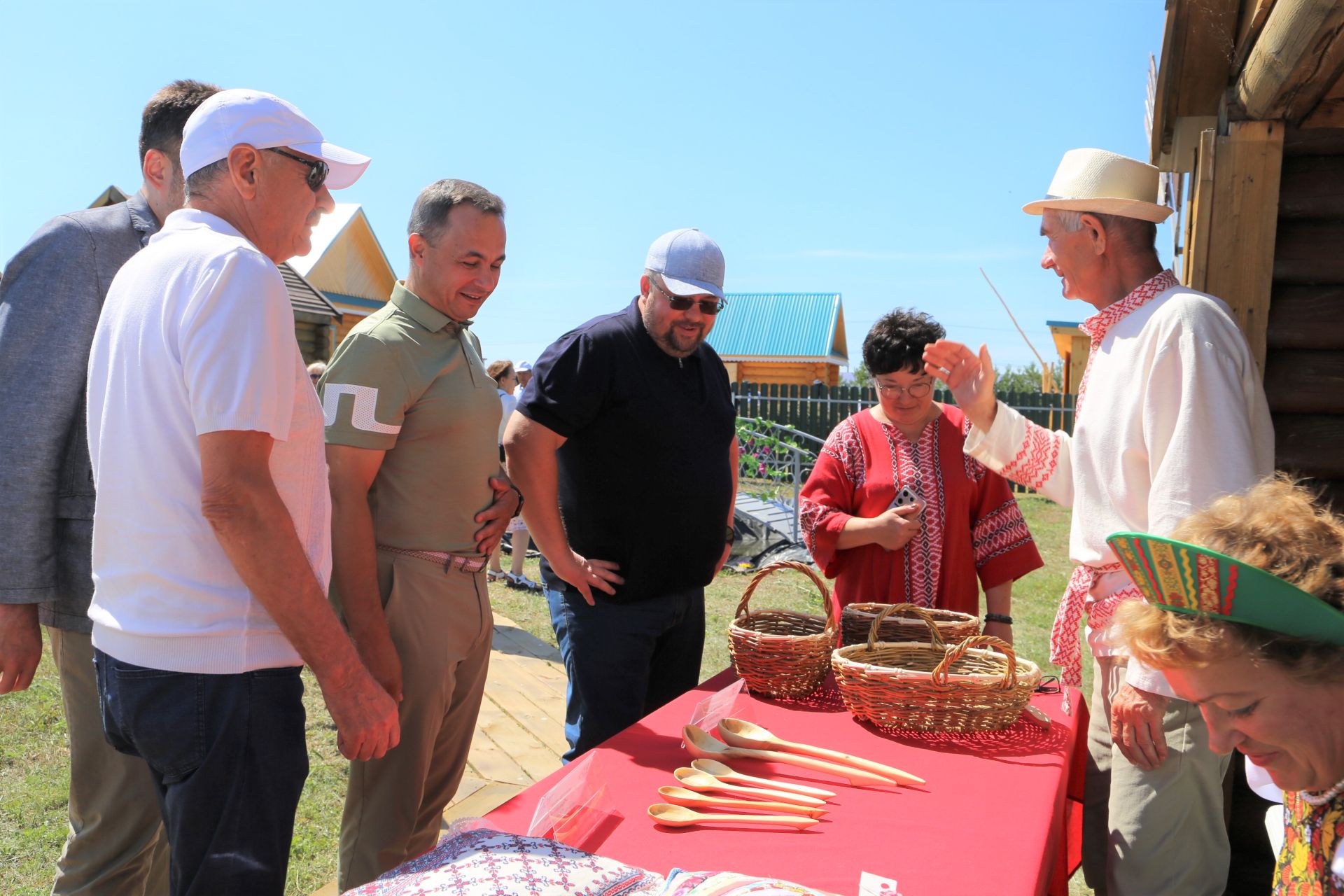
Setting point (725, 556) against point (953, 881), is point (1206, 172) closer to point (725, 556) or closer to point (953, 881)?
point (725, 556)

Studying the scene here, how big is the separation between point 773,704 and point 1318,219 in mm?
2052

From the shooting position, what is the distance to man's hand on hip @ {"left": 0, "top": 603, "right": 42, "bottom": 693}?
185cm

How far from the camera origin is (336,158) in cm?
169

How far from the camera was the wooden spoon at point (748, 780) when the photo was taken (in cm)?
160

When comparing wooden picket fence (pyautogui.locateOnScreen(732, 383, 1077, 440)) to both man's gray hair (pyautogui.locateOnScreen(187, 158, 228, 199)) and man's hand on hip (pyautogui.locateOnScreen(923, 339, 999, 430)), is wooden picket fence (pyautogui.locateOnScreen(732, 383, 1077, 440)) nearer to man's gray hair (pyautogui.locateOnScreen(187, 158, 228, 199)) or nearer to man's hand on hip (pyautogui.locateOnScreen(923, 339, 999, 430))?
man's hand on hip (pyautogui.locateOnScreen(923, 339, 999, 430))

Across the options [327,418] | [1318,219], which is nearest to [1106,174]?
[1318,219]

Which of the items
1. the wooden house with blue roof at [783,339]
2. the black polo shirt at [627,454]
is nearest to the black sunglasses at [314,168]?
the black polo shirt at [627,454]

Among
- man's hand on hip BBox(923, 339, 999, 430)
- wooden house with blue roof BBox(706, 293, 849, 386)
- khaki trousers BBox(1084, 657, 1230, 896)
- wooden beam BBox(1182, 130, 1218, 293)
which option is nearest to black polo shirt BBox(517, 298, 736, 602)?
man's hand on hip BBox(923, 339, 999, 430)

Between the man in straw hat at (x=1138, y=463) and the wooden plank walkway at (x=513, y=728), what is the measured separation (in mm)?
2146

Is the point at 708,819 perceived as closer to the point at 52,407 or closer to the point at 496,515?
the point at 496,515

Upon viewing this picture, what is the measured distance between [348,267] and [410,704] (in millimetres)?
19152

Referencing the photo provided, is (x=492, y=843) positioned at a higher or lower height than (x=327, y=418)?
lower

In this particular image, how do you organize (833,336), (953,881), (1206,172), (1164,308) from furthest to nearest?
(833,336), (1206,172), (1164,308), (953,881)

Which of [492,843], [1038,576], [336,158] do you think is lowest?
[1038,576]
